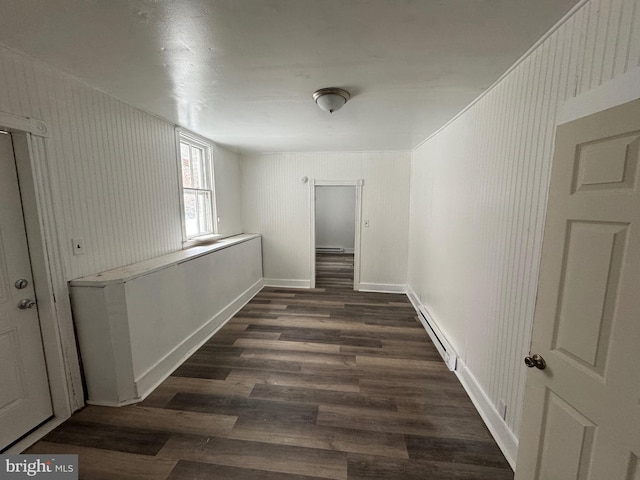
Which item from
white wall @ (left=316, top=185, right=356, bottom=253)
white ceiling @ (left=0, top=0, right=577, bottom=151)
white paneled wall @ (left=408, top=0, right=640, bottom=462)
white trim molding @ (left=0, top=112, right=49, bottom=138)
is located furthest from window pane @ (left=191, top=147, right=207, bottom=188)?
white wall @ (left=316, top=185, right=356, bottom=253)

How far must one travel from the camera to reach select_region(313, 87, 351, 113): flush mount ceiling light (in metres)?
1.96

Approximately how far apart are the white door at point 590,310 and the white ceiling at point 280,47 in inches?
27.8

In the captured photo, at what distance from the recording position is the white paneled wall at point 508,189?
3.61 feet

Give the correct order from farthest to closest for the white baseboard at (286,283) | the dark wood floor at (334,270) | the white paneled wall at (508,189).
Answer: the dark wood floor at (334,270)
the white baseboard at (286,283)
the white paneled wall at (508,189)

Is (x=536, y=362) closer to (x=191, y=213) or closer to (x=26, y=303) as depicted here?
(x=26, y=303)

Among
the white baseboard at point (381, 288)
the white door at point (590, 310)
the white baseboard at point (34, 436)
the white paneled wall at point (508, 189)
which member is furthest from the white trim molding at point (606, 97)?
the white baseboard at point (381, 288)

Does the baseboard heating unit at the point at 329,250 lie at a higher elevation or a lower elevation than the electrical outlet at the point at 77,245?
lower

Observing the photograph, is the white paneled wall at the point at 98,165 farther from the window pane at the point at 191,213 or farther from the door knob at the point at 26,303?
the window pane at the point at 191,213

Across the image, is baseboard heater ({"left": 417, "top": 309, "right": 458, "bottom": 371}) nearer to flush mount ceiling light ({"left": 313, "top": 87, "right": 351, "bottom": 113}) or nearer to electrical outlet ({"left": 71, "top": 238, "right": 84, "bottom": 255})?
flush mount ceiling light ({"left": 313, "top": 87, "right": 351, "bottom": 113})

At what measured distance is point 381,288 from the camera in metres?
4.65

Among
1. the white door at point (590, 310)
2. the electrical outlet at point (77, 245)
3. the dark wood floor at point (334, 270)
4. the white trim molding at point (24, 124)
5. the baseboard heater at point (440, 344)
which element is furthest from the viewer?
the dark wood floor at point (334, 270)

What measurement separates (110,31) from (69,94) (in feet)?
2.99

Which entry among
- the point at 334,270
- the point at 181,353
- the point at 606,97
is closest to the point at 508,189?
the point at 606,97

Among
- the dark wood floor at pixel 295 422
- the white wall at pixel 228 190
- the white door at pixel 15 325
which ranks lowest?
the dark wood floor at pixel 295 422
